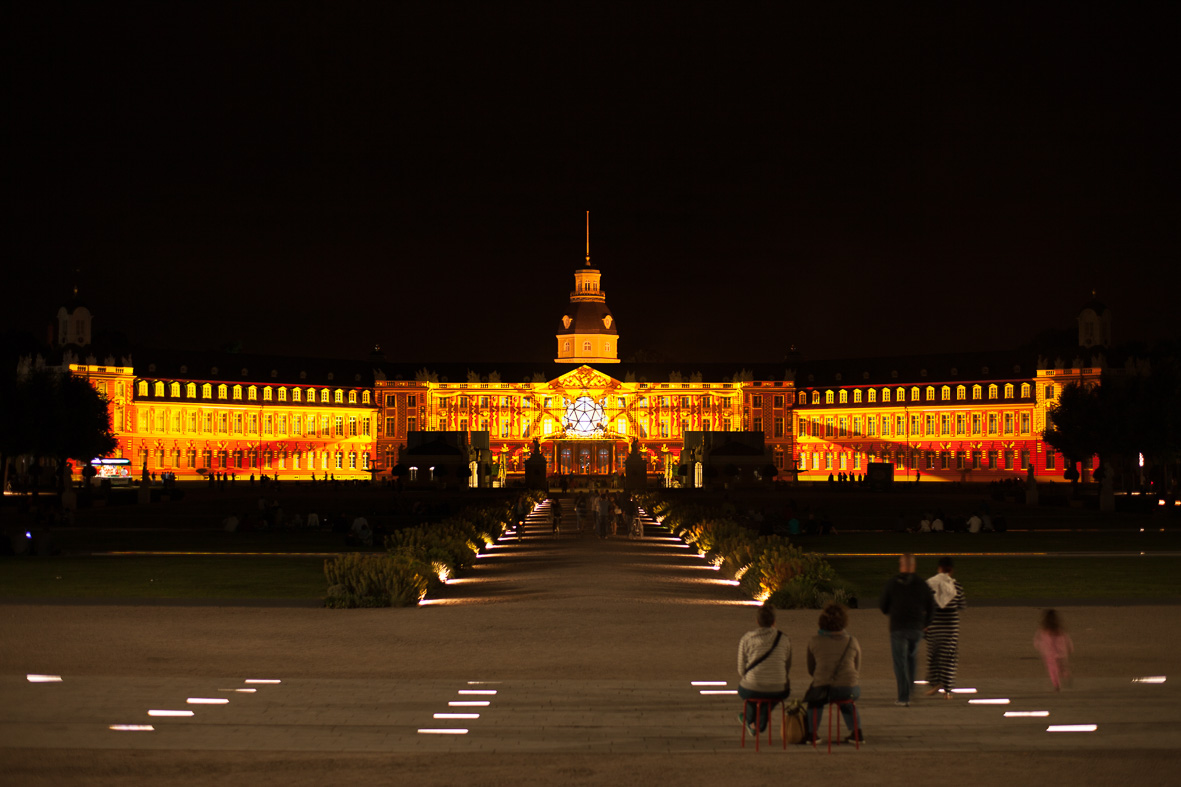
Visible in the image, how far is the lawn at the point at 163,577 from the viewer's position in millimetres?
27516

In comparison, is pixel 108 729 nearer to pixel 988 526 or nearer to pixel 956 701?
pixel 956 701

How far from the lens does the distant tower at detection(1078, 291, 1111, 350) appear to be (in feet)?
512

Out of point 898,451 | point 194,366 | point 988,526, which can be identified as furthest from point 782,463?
point 988,526

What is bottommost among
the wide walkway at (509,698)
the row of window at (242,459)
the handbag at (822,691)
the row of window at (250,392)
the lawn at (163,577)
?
the wide walkway at (509,698)

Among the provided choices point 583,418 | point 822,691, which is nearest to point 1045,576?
point 822,691

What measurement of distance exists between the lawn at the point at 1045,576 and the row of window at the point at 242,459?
129 meters

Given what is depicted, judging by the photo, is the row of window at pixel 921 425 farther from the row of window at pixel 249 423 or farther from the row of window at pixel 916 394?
the row of window at pixel 249 423

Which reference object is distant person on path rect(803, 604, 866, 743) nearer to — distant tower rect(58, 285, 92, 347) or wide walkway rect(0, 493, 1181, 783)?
wide walkway rect(0, 493, 1181, 783)

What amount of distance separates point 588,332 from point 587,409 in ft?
62.2

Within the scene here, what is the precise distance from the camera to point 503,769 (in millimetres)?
12305

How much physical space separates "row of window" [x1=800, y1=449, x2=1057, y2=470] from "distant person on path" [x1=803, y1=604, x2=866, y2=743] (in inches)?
5724

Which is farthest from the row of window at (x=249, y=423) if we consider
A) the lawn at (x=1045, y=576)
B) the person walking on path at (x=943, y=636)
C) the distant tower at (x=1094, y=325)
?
the person walking on path at (x=943, y=636)

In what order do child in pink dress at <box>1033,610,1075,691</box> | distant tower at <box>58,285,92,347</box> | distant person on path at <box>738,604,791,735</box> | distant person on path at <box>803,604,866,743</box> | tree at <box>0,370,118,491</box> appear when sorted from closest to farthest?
distant person on path at <box>738,604,791,735</box>, distant person on path at <box>803,604,866,743</box>, child in pink dress at <box>1033,610,1075,691</box>, tree at <box>0,370,118,491</box>, distant tower at <box>58,285,92,347</box>

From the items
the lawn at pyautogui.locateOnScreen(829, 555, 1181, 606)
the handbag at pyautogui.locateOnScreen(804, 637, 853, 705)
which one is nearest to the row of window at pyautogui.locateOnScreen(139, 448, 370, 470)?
the lawn at pyautogui.locateOnScreen(829, 555, 1181, 606)
